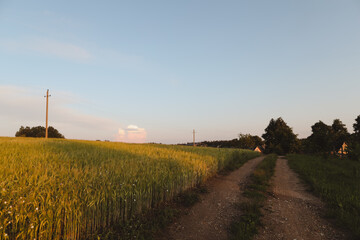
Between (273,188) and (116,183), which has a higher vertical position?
(116,183)

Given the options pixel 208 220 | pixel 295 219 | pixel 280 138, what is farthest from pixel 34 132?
pixel 280 138

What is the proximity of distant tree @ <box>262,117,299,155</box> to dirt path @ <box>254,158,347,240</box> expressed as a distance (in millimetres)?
56818

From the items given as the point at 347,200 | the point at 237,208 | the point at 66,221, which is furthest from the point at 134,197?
the point at 347,200

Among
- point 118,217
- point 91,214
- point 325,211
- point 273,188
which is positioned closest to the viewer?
point 91,214

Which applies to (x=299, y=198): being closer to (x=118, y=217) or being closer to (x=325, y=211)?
(x=325, y=211)

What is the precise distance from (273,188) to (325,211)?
2.88 metres

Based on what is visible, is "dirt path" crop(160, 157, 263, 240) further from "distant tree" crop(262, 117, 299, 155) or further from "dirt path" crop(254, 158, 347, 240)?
"distant tree" crop(262, 117, 299, 155)

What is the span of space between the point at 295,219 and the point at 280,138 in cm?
6503

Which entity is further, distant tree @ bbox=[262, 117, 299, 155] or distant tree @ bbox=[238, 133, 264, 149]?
distant tree @ bbox=[238, 133, 264, 149]

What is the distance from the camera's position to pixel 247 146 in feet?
310

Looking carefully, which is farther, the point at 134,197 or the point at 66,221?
the point at 134,197

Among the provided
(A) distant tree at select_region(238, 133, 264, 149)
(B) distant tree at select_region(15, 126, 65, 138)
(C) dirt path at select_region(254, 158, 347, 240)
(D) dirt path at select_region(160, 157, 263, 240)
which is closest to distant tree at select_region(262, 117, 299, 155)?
(A) distant tree at select_region(238, 133, 264, 149)

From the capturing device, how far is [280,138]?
2413 inches

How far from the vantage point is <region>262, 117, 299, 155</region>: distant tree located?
190ft
